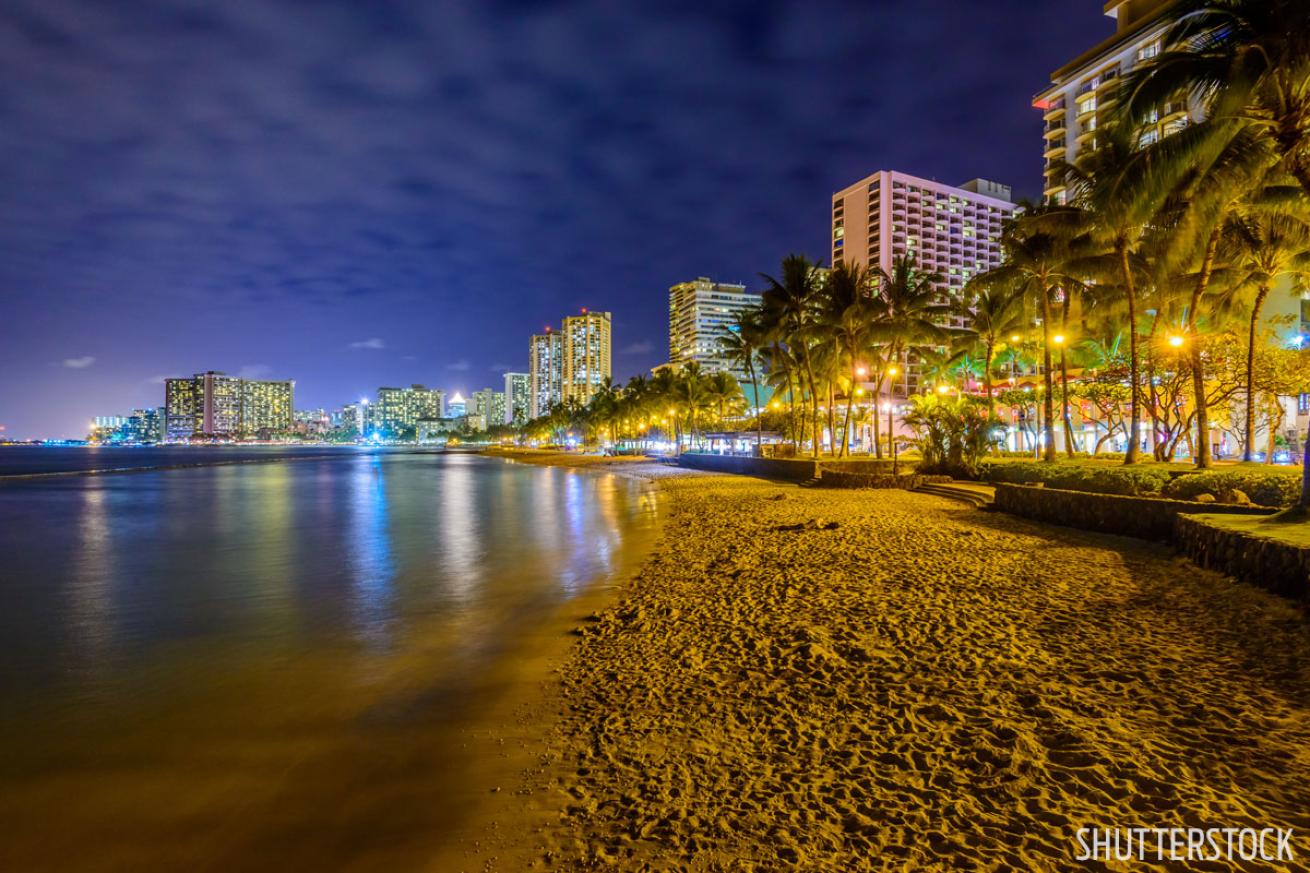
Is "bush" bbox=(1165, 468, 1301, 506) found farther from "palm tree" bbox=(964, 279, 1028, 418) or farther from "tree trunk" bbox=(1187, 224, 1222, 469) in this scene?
"palm tree" bbox=(964, 279, 1028, 418)

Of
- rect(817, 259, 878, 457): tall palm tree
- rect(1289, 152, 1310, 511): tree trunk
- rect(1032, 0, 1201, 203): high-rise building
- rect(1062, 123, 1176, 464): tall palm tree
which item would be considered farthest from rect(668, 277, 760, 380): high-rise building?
rect(1289, 152, 1310, 511): tree trunk

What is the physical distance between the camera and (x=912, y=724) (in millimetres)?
4875

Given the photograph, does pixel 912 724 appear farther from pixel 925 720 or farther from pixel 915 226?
pixel 915 226

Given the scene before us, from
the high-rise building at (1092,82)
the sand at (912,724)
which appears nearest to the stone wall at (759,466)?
the sand at (912,724)

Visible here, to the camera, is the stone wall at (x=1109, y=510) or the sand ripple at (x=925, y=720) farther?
the stone wall at (x=1109, y=510)

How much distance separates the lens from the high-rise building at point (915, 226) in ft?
350

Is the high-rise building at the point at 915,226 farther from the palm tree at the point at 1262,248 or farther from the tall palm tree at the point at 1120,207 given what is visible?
the palm tree at the point at 1262,248

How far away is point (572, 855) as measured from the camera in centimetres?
371

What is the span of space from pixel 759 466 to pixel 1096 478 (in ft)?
68.0

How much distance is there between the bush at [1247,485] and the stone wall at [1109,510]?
96cm

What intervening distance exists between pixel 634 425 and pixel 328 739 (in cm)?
8511

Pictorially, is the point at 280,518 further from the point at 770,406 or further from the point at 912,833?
the point at 770,406

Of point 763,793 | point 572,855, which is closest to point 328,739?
point 572,855

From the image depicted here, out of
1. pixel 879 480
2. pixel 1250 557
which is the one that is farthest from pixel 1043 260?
pixel 1250 557
